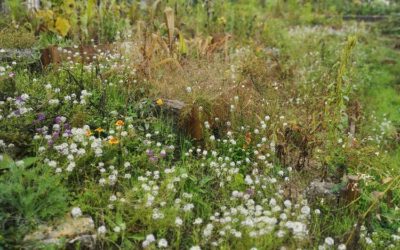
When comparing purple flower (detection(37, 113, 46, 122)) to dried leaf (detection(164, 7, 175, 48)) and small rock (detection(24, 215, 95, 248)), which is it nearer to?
small rock (detection(24, 215, 95, 248))

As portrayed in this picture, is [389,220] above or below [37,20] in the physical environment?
below

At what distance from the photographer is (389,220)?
4.11m

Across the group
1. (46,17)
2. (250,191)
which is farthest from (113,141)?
(46,17)

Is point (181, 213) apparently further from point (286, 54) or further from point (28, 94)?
point (286, 54)

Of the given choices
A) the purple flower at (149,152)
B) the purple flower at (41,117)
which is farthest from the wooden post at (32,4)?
the purple flower at (149,152)

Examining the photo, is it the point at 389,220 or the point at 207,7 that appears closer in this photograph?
the point at 389,220

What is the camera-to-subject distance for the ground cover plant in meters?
3.42

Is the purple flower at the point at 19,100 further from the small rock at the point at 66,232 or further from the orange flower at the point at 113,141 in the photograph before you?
the small rock at the point at 66,232

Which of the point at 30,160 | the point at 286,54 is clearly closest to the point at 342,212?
the point at 30,160

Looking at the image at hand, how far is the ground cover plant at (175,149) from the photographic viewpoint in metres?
3.42

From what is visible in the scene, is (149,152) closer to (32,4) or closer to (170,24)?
(170,24)

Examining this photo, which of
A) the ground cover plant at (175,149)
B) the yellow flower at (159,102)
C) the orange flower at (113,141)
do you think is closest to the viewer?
the ground cover plant at (175,149)

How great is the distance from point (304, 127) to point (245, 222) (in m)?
1.91

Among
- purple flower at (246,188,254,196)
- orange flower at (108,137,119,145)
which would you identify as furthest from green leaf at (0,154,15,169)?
purple flower at (246,188,254,196)
